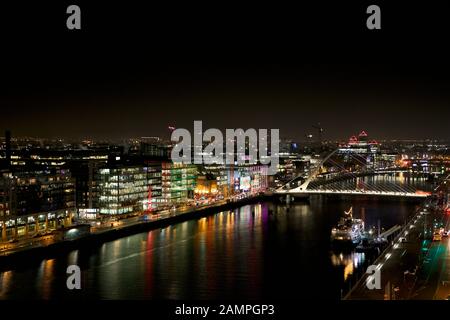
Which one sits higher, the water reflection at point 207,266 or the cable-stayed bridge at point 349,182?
the cable-stayed bridge at point 349,182

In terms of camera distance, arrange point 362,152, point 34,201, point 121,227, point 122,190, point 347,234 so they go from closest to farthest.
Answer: point 34,201 → point 347,234 → point 121,227 → point 122,190 → point 362,152

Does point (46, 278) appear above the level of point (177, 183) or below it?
below

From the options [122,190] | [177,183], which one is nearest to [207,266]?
[122,190]

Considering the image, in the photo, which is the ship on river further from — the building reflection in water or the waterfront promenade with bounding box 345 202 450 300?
the building reflection in water

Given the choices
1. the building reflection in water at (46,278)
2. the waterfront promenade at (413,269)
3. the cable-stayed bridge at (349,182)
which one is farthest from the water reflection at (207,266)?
the cable-stayed bridge at (349,182)

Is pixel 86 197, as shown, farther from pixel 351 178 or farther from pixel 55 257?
pixel 351 178

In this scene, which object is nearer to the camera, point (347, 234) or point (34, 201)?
point (34, 201)

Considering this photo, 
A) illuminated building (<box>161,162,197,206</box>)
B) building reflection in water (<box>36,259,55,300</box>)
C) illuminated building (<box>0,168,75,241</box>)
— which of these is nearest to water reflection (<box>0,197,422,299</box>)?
building reflection in water (<box>36,259,55,300</box>)

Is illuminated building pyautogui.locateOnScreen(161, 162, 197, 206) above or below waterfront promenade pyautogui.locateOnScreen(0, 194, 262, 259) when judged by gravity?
above

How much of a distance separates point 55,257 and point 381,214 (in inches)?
320

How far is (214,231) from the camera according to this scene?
11.8 metres

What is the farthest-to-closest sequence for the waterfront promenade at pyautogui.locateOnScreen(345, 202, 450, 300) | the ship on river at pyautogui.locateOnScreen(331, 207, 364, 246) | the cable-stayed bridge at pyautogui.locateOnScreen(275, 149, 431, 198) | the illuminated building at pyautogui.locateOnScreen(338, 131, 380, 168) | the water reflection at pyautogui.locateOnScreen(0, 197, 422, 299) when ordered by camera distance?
1. the illuminated building at pyautogui.locateOnScreen(338, 131, 380, 168)
2. the cable-stayed bridge at pyautogui.locateOnScreen(275, 149, 431, 198)
3. the ship on river at pyautogui.locateOnScreen(331, 207, 364, 246)
4. the water reflection at pyautogui.locateOnScreen(0, 197, 422, 299)
5. the waterfront promenade at pyautogui.locateOnScreen(345, 202, 450, 300)

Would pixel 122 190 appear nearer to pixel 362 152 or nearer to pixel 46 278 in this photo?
pixel 46 278

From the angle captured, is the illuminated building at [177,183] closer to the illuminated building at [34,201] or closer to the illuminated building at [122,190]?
the illuminated building at [122,190]
